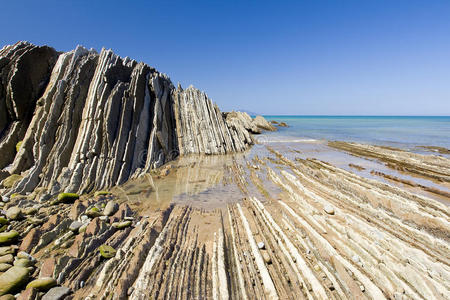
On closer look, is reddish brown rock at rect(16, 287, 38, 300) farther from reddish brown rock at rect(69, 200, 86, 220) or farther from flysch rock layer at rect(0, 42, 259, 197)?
flysch rock layer at rect(0, 42, 259, 197)

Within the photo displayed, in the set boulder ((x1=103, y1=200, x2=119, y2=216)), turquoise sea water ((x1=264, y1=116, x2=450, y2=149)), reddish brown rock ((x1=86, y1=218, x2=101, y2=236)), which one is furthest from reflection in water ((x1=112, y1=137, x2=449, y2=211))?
turquoise sea water ((x1=264, y1=116, x2=450, y2=149))

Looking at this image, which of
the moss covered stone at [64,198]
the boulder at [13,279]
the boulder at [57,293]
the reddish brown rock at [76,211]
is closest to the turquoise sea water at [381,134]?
the moss covered stone at [64,198]

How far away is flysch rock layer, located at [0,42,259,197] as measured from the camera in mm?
10516

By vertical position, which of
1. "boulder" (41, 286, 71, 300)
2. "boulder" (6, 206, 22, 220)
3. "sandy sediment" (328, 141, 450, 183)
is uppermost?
"boulder" (6, 206, 22, 220)

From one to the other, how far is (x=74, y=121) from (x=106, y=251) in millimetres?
10535

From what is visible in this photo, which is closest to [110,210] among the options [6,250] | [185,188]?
[6,250]

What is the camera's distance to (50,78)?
13609mm

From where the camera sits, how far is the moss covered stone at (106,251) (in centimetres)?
500

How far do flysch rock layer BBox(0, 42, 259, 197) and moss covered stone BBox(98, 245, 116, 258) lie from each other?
602 cm

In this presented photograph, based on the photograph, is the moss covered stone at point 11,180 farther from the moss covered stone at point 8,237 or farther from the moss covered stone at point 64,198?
the moss covered stone at point 8,237

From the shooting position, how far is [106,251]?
5.11m

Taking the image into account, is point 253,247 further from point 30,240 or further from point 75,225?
point 30,240

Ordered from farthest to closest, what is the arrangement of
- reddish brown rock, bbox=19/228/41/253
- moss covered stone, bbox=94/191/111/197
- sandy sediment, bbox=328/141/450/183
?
sandy sediment, bbox=328/141/450/183
moss covered stone, bbox=94/191/111/197
reddish brown rock, bbox=19/228/41/253

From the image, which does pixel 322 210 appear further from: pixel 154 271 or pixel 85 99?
pixel 85 99
